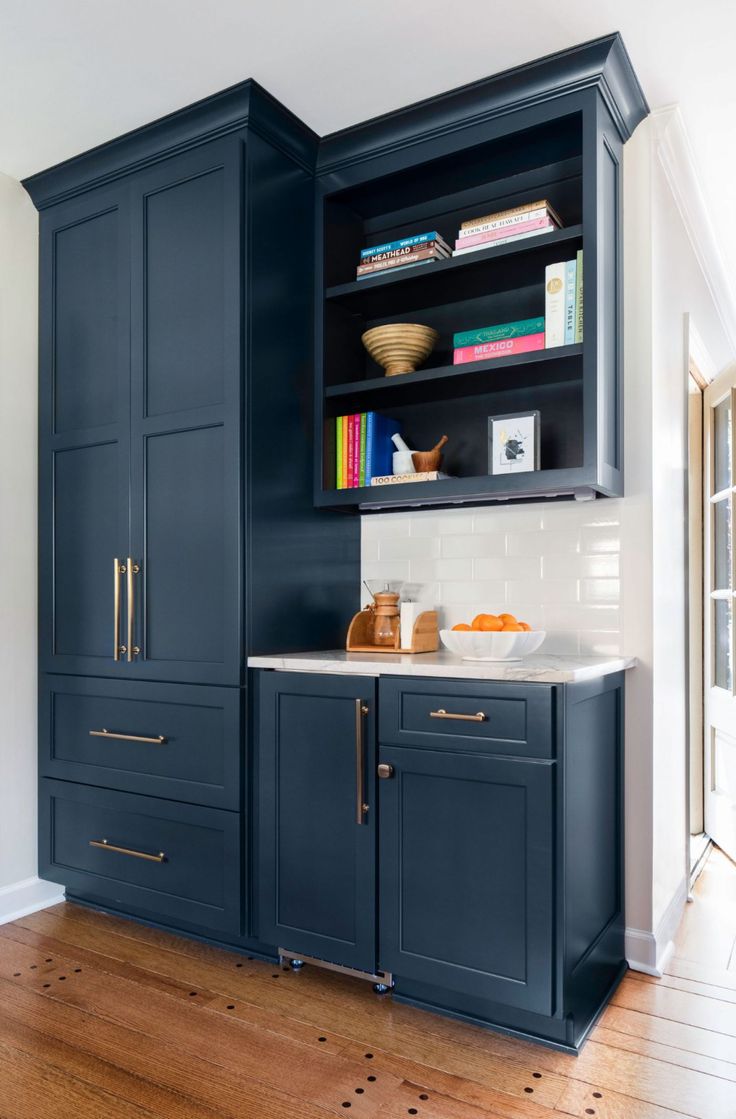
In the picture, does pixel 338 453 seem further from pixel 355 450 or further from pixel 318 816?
pixel 318 816

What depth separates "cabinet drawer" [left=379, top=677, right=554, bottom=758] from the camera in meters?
1.98

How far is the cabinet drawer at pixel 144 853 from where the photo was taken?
249 centimetres

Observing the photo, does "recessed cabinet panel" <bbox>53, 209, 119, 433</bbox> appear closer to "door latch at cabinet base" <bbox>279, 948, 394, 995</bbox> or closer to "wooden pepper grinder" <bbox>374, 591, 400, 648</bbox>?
"wooden pepper grinder" <bbox>374, 591, 400, 648</bbox>

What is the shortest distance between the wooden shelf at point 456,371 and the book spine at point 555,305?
0.16 ft

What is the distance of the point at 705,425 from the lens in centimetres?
361

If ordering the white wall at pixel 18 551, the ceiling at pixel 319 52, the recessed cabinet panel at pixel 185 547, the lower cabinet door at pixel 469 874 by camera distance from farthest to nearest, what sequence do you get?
the white wall at pixel 18 551 < the recessed cabinet panel at pixel 185 547 < the ceiling at pixel 319 52 < the lower cabinet door at pixel 469 874

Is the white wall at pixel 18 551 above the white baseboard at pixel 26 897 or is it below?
above

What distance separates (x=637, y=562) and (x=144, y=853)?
71.6 inches

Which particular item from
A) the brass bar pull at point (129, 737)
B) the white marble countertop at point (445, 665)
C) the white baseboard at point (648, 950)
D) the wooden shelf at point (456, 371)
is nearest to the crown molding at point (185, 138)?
the wooden shelf at point (456, 371)

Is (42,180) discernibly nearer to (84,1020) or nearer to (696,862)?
(84,1020)

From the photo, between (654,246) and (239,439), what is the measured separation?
143 centimetres

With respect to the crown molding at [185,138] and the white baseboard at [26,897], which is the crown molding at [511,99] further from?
the white baseboard at [26,897]

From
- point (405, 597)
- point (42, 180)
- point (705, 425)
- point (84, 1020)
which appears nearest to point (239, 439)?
point (405, 597)

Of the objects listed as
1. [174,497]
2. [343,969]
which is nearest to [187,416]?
[174,497]
